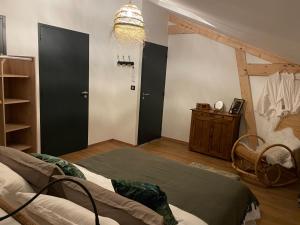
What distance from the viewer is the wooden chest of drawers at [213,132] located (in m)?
4.12

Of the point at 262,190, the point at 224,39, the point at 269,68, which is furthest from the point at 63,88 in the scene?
the point at 269,68

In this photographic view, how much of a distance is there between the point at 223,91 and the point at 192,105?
28.0 inches

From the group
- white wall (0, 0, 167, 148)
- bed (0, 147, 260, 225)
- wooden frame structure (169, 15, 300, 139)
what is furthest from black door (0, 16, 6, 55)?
wooden frame structure (169, 15, 300, 139)

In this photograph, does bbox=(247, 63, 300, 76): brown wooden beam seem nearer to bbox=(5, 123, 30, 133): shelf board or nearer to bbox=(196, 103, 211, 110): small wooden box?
bbox=(196, 103, 211, 110): small wooden box

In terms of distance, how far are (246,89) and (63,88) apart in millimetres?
3216

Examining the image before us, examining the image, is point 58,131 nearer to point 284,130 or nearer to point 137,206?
point 137,206

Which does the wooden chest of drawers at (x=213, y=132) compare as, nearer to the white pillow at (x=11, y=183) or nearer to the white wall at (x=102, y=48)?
the white wall at (x=102, y=48)

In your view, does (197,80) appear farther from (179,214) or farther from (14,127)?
(179,214)

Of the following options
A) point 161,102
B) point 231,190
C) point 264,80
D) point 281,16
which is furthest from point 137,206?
point 161,102

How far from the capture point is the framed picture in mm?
4223

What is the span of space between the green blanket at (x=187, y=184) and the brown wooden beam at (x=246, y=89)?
239 cm

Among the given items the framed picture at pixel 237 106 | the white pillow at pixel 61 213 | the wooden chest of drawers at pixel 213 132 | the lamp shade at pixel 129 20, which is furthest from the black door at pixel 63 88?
the framed picture at pixel 237 106

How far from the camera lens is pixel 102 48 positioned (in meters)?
4.35

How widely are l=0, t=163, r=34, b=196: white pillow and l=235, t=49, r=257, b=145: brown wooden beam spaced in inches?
151
